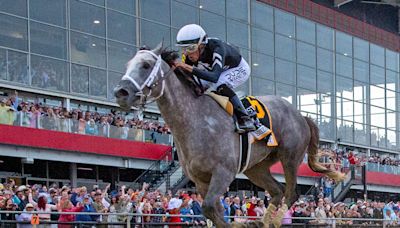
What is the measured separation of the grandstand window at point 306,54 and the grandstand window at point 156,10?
11.1 m

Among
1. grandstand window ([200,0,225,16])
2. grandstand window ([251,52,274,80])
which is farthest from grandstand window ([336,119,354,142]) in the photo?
grandstand window ([200,0,225,16])

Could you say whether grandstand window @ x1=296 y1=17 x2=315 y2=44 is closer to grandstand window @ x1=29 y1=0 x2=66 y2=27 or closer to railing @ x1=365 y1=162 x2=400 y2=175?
railing @ x1=365 y1=162 x2=400 y2=175

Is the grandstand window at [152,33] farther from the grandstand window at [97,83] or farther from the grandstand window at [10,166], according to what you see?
the grandstand window at [10,166]

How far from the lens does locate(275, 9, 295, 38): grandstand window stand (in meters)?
42.1

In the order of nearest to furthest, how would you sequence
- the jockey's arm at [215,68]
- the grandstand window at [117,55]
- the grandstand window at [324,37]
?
1. the jockey's arm at [215,68]
2. the grandstand window at [117,55]
3. the grandstand window at [324,37]

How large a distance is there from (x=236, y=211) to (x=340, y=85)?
97.1 ft

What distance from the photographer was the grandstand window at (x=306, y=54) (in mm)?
43500

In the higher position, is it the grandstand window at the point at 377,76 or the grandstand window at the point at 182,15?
the grandstand window at the point at 182,15

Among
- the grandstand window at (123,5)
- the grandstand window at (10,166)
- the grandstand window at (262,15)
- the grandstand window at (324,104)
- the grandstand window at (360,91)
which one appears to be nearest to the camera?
the grandstand window at (10,166)

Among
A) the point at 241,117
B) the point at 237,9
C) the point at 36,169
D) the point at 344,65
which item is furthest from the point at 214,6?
the point at 241,117

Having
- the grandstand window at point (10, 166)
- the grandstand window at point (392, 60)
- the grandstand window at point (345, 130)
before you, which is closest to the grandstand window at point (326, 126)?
the grandstand window at point (345, 130)

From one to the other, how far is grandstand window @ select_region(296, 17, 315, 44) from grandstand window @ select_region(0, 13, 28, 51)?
64.2ft

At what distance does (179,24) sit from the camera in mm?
35750

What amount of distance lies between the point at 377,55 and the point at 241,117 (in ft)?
142
